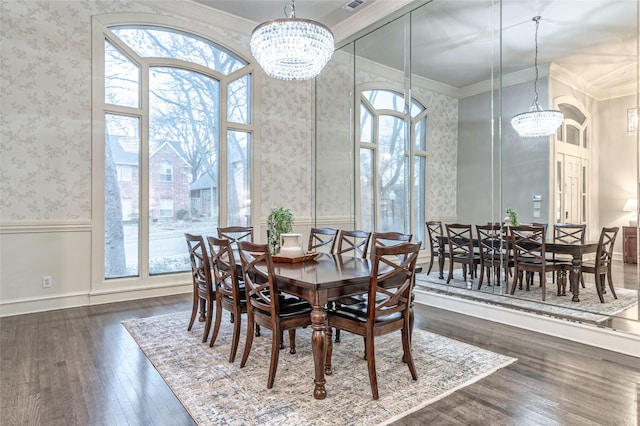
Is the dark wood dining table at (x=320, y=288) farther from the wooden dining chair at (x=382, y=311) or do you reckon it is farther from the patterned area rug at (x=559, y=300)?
the patterned area rug at (x=559, y=300)

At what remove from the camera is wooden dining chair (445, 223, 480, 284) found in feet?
13.7

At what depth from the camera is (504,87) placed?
12.8ft

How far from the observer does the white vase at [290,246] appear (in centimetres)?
298

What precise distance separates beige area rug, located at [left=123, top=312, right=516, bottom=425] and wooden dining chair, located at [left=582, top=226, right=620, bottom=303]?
1.20 meters

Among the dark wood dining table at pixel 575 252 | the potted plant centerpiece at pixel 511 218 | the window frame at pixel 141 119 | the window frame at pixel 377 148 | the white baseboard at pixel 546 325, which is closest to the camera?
the white baseboard at pixel 546 325

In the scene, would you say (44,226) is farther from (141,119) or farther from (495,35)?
(495,35)

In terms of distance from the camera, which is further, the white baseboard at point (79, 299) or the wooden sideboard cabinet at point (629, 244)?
the white baseboard at point (79, 299)

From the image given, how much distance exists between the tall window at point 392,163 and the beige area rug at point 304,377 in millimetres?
1914

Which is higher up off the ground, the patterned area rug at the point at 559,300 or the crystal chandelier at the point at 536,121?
the crystal chandelier at the point at 536,121

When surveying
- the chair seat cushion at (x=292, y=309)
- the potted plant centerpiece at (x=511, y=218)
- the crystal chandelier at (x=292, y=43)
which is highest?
the crystal chandelier at (x=292, y=43)

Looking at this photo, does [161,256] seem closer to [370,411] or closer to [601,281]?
[370,411]

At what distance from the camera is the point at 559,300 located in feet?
11.3

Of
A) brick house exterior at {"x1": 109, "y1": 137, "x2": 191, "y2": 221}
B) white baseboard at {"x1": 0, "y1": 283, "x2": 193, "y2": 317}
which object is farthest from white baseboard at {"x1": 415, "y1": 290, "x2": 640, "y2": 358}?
brick house exterior at {"x1": 109, "y1": 137, "x2": 191, "y2": 221}

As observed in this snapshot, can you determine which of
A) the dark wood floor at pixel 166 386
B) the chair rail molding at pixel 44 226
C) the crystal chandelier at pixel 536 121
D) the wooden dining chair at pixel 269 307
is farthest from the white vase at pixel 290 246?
the chair rail molding at pixel 44 226
